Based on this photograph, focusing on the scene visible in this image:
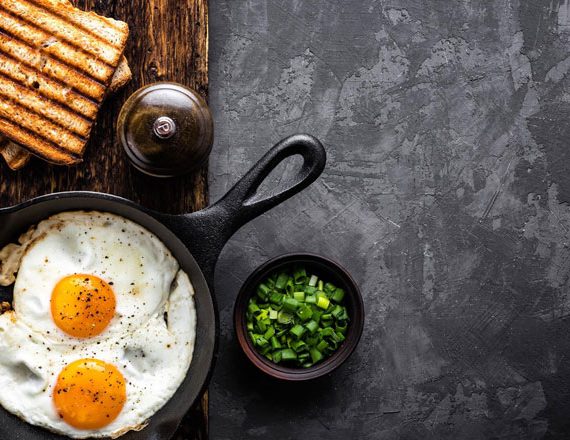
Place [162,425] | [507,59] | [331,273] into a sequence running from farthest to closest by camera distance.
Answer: [507,59], [331,273], [162,425]

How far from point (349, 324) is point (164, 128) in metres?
1.18

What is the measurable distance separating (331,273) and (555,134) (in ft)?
4.20

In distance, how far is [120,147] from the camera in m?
3.07

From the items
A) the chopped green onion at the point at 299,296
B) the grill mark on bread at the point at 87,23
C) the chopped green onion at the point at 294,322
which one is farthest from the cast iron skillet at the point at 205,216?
the grill mark on bread at the point at 87,23

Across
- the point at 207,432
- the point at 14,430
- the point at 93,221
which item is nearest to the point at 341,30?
the point at 93,221

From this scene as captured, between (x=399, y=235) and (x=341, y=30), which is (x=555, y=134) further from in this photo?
(x=341, y=30)

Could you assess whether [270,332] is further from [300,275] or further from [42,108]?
[42,108]

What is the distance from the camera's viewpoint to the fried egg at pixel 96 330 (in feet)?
9.47

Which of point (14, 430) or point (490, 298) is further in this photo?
point (490, 298)

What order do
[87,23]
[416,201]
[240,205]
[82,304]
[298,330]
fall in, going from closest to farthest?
[240,205] → [82,304] → [87,23] → [298,330] → [416,201]

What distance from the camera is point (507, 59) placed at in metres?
3.35

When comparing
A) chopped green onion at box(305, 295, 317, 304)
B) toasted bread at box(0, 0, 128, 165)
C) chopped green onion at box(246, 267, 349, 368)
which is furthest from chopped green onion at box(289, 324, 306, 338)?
toasted bread at box(0, 0, 128, 165)

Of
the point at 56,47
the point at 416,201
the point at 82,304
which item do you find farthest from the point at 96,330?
the point at 416,201

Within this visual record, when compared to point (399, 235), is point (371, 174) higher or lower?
higher
